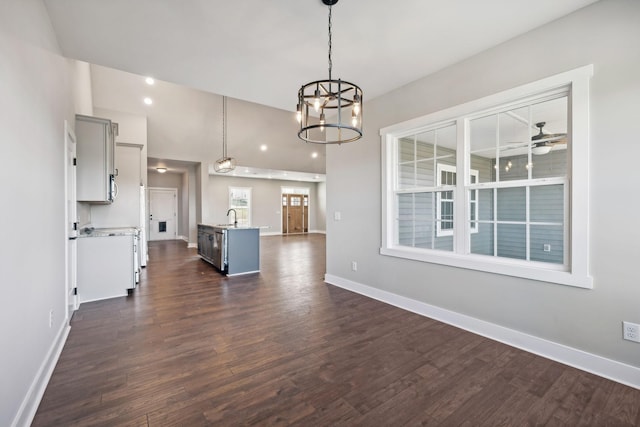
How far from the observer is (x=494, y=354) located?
2.42 metres

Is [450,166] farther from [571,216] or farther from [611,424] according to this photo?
[611,424]

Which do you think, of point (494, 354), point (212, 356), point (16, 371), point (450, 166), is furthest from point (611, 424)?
point (16, 371)

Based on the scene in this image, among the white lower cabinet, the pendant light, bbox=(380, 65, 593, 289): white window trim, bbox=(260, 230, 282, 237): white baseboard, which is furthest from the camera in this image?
bbox=(260, 230, 282, 237): white baseboard

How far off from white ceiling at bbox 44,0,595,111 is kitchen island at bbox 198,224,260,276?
2.89 metres

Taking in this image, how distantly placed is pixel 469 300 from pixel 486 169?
1.36m

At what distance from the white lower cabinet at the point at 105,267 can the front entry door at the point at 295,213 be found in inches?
378

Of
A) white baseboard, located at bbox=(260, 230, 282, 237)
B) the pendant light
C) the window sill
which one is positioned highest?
the pendant light

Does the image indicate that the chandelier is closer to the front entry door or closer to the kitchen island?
the kitchen island

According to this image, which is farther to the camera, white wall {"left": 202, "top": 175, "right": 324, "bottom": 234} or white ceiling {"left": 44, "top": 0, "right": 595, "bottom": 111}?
white wall {"left": 202, "top": 175, "right": 324, "bottom": 234}

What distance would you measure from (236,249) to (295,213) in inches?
341

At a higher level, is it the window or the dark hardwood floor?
the window

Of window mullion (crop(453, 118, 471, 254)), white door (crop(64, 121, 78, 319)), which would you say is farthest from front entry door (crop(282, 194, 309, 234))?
window mullion (crop(453, 118, 471, 254))

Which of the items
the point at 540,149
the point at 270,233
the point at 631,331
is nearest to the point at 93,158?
the point at 540,149

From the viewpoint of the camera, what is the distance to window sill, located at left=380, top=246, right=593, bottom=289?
88.8 inches
